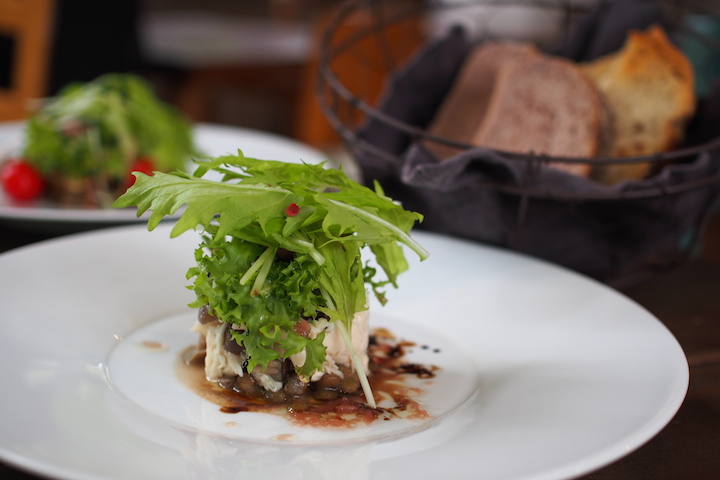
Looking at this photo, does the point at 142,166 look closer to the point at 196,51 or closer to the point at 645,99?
the point at 645,99

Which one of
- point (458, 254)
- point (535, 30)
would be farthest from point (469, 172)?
point (535, 30)

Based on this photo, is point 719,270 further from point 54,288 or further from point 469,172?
point 54,288

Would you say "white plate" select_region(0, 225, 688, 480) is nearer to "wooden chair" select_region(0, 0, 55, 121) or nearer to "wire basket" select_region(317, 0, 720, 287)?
"wire basket" select_region(317, 0, 720, 287)

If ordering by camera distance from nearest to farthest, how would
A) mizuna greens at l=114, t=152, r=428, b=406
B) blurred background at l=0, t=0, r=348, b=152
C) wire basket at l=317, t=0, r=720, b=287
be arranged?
mizuna greens at l=114, t=152, r=428, b=406
wire basket at l=317, t=0, r=720, b=287
blurred background at l=0, t=0, r=348, b=152

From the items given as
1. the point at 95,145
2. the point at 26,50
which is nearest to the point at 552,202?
the point at 95,145

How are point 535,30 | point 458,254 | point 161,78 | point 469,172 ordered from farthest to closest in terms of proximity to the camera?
point 535,30 → point 161,78 → point 458,254 → point 469,172

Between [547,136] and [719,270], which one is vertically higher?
[547,136]

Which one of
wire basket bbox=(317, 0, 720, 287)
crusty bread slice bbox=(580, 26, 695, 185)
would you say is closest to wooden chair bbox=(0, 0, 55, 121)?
wire basket bbox=(317, 0, 720, 287)
